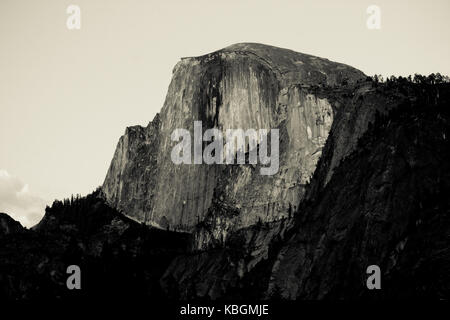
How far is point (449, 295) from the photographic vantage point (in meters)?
200
